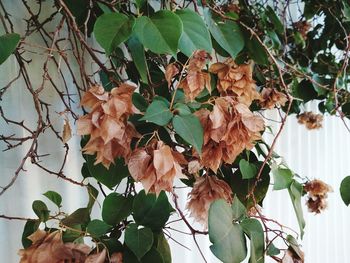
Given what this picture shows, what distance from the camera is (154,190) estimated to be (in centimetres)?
43

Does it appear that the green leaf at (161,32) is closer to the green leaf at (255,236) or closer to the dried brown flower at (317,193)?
the green leaf at (255,236)

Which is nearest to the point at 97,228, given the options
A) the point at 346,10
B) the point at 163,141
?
the point at 163,141

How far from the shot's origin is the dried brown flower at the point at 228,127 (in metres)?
0.44

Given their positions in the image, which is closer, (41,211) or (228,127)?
(228,127)

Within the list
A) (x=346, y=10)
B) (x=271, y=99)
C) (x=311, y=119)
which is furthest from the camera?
(x=311, y=119)

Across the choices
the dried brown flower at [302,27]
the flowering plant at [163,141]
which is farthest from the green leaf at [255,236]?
the dried brown flower at [302,27]

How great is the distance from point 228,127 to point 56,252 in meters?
0.27

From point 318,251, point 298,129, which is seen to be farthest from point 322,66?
point 318,251

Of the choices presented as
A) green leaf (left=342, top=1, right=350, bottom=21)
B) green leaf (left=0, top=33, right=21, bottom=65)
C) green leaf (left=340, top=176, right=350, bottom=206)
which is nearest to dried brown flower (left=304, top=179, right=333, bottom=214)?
green leaf (left=340, top=176, right=350, bottom=206)

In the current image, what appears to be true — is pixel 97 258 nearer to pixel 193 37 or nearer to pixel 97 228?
pixel 97 228

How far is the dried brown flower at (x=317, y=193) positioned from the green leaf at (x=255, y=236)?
526 mm

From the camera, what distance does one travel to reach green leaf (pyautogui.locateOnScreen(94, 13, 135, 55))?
0.47m

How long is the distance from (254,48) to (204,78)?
0.23 m

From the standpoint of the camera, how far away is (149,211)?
561 millimetres
